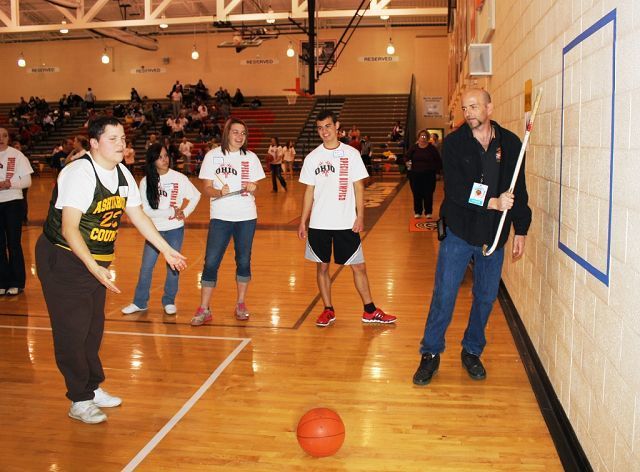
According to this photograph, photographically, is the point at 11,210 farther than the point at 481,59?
No

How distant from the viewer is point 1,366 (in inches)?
190

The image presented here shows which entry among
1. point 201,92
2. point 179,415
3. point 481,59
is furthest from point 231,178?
point 201,92

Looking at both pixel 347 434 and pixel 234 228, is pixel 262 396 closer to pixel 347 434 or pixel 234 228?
pixel 347 434

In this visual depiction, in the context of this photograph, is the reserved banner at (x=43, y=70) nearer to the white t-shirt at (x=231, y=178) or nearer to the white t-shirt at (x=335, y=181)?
the white t-shirt at (x=231, y=178)

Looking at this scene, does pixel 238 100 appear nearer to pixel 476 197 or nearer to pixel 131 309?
pixel 131 309

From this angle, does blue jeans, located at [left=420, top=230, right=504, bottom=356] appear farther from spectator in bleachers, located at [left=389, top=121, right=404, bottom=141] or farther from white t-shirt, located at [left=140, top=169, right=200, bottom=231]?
spectator in bleachers, located at [left=389, top=121, right=404, bottom=141]

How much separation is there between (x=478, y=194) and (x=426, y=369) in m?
1.17

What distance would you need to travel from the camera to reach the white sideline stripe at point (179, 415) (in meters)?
3.38

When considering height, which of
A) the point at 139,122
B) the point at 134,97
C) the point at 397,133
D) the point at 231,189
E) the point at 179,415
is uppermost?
the point at 134,97

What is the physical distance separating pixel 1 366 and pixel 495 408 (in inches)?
131

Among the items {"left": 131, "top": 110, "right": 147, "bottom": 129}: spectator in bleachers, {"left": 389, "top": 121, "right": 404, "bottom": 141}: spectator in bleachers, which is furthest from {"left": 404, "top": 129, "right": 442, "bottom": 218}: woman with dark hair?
{"left": 131, "top": 110, "right": 147, "bottom": 129}: spectator in bleachers

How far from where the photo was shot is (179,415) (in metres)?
3.92

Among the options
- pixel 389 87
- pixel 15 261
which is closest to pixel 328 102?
pixel 389 87

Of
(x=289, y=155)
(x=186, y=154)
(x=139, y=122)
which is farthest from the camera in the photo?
(x=139, y=122)
